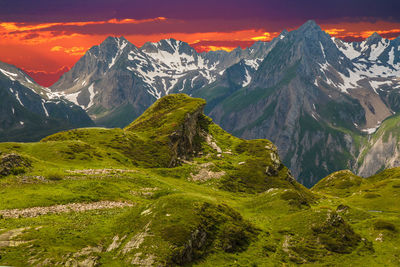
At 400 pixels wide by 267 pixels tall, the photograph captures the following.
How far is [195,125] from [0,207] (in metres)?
133

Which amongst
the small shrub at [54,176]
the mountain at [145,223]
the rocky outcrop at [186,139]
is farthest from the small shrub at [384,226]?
the rocky outcrop at [186,139]

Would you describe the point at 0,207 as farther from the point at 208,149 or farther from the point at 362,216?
the point at 208,149

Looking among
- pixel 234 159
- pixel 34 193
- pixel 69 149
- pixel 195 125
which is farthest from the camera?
pixel 195 125

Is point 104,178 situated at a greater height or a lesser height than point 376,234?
greater

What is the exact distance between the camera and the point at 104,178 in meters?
87.0

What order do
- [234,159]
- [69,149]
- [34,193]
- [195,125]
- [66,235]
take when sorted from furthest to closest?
[195,125], [234,159], [69,149], [34,193], [66,235]

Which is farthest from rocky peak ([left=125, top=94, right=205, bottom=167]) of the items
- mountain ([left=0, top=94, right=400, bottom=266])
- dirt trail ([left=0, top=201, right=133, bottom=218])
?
dirt trail ([left=0, top=201, right=133, bottom=218])

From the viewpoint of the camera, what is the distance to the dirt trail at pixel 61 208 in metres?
57.6

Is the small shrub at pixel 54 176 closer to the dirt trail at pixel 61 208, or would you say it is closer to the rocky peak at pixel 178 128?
the dirt trail at pixel 61 208

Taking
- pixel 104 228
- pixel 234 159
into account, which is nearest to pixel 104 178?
pixel 104 228

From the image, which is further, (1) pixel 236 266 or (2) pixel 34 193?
(2) pixel 34 193

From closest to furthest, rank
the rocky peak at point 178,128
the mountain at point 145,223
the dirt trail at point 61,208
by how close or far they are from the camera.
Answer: the mountain at point 145,223
the dirt trail at point 61,208
the rocky peak at point 178,128

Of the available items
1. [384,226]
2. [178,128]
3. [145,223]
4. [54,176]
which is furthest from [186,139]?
[145,223]

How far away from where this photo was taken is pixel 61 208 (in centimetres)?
6331
